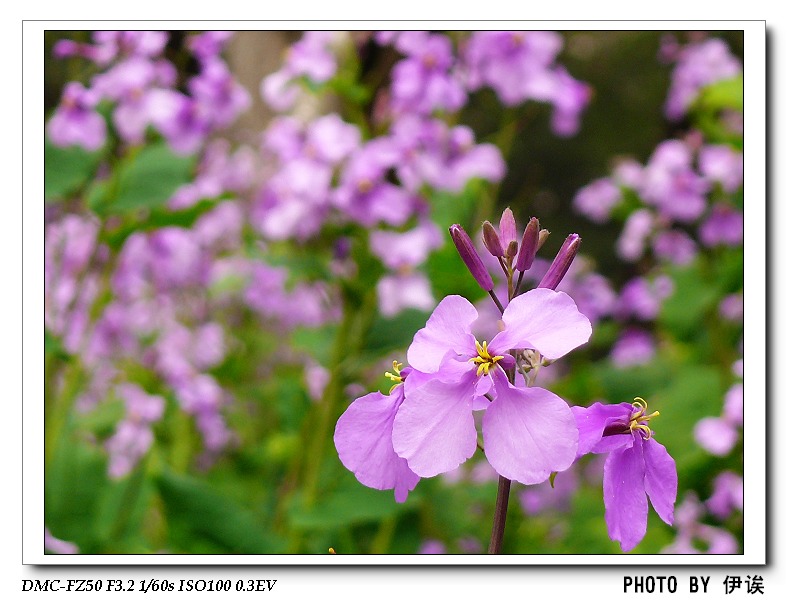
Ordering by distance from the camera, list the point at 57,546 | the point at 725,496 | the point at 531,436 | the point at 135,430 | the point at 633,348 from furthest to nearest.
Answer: the point at 633,348, the point at 135,430, the point at 725,496, the point at 57,546, the point at 531,436

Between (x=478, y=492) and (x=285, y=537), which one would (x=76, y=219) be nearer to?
(x=285, y=537)

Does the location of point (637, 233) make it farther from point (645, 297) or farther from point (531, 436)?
point (531, 436)

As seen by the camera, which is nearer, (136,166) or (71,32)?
(71,32)

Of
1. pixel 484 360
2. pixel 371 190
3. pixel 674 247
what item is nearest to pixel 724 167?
pixel 674 247

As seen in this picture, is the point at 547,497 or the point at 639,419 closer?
the point at 639,419

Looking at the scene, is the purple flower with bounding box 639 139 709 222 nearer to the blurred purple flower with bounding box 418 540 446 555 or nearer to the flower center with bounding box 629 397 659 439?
the blurred purple flower with bounding box 418 540 446 555
